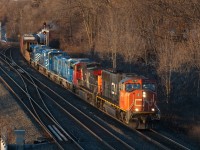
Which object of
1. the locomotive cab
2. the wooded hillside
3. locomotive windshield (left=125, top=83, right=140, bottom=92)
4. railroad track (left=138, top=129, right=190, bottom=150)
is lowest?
railroad track (left=138, top=129, right=190, bottom=150)

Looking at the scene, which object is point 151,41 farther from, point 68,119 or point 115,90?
point 68,119

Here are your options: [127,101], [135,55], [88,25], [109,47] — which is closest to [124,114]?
[127,101]

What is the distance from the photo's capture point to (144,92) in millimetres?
20984

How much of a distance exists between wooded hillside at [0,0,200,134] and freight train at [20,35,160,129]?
3.01 metres

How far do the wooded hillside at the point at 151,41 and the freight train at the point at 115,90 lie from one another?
301 centimetres

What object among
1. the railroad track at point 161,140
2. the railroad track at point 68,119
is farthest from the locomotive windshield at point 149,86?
the railroad track at point 68,119

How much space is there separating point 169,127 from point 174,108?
11.0ft

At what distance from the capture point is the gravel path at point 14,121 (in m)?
19.4

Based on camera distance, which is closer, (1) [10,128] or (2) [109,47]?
(1) [10,128]

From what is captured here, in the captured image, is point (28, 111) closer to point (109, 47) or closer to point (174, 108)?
point (174, 108)

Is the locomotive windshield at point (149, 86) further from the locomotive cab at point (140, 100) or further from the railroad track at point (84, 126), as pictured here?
the railroad track at point (84, 126)

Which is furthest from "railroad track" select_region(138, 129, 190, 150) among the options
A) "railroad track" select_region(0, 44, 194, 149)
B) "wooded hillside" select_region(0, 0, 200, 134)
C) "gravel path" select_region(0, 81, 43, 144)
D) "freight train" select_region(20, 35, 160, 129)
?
"gravel path" select_region(0, 81, 43, 144)

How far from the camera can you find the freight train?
20.9 metres

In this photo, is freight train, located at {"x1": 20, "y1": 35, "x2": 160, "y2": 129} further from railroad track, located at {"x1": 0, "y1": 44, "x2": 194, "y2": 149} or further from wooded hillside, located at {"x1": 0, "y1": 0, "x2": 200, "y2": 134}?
wooded hillside, located at {"x1": 0, "y1": 0, "x2": 200, "y2": 134}
